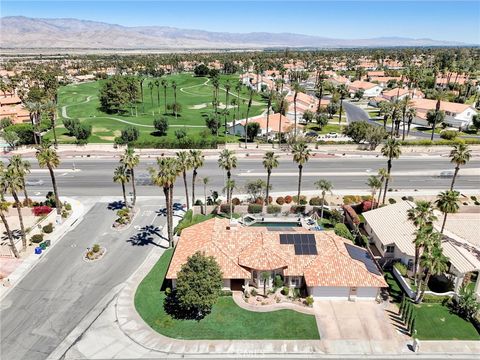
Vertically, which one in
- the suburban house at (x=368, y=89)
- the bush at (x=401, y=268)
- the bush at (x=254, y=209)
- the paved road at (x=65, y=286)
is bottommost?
the paved road at (x=65, y=286)

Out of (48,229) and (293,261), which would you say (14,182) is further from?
(293,261)

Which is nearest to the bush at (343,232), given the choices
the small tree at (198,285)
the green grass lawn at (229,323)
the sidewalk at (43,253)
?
the green grass lawn at (229,323)

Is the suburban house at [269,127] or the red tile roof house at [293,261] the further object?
the suburban house at [269,127]

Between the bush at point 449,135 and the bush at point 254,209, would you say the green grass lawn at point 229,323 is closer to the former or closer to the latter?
the bush at point 254,209

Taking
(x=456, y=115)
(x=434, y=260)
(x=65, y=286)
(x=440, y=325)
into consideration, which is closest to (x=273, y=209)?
(x=434, y=260)

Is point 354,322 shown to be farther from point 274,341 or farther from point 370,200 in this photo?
point 370,200

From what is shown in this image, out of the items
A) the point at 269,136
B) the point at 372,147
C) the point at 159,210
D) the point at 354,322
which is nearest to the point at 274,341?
the point at 354,322

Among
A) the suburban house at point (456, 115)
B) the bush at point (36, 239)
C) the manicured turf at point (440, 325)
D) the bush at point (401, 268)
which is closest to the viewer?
the manicured turf at point (440, 325)
